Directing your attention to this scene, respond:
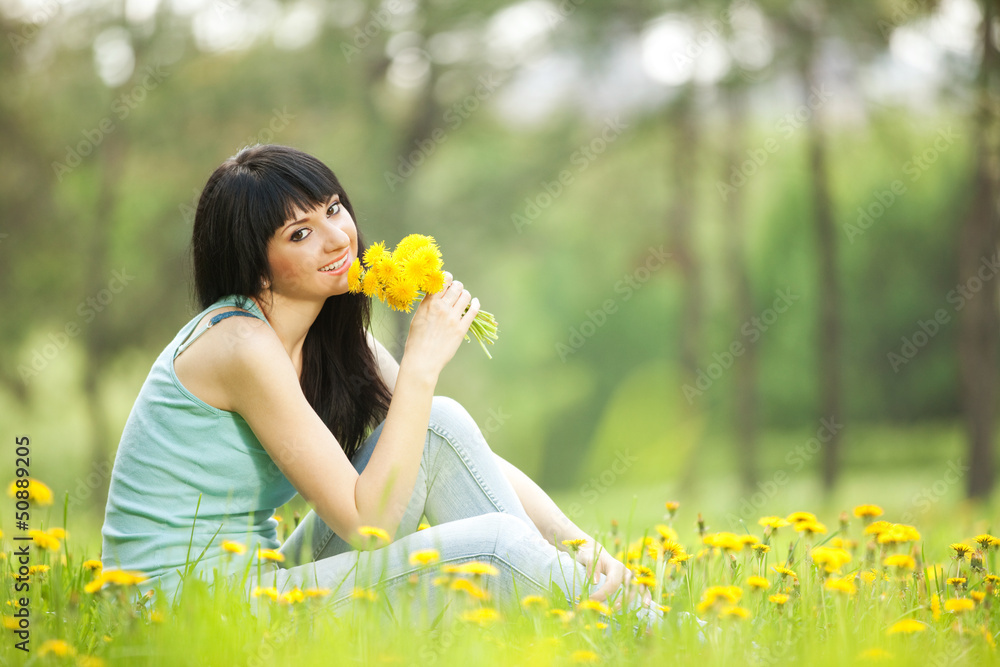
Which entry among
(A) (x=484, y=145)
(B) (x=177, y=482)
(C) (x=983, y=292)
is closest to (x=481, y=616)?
(B) (x=177, y=482)

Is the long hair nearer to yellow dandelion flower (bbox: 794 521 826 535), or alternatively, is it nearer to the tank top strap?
the tank top strap

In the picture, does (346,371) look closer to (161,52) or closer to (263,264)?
(263,264)

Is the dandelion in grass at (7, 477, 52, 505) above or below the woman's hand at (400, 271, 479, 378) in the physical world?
below

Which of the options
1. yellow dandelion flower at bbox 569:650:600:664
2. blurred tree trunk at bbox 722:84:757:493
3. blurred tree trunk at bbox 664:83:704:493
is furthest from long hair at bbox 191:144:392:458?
blurred tree trunk at bbox 664:83:704:493

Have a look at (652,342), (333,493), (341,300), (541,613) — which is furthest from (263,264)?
(652,342)

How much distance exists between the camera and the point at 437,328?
6.51ft

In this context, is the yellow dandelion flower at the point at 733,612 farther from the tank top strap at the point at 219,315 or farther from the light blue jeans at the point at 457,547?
the tank top strap at the point at 219,315

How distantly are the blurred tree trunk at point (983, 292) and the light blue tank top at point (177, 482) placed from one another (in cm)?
626

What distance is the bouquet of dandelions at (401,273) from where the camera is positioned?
199 cm

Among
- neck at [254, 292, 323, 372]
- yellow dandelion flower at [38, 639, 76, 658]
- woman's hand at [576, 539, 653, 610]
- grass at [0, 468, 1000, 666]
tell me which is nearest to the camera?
yellow dandelion flower at [38, 639, 76, 658]

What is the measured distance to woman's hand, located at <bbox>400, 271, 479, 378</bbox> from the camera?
1.92 m

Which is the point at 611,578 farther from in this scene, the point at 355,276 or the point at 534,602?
the point at 355,276

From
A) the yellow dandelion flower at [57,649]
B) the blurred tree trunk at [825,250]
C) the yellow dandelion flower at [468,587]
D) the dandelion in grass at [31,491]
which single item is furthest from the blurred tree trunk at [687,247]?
the yellow dandelion flower at [57,649]

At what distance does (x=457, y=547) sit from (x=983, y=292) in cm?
637
